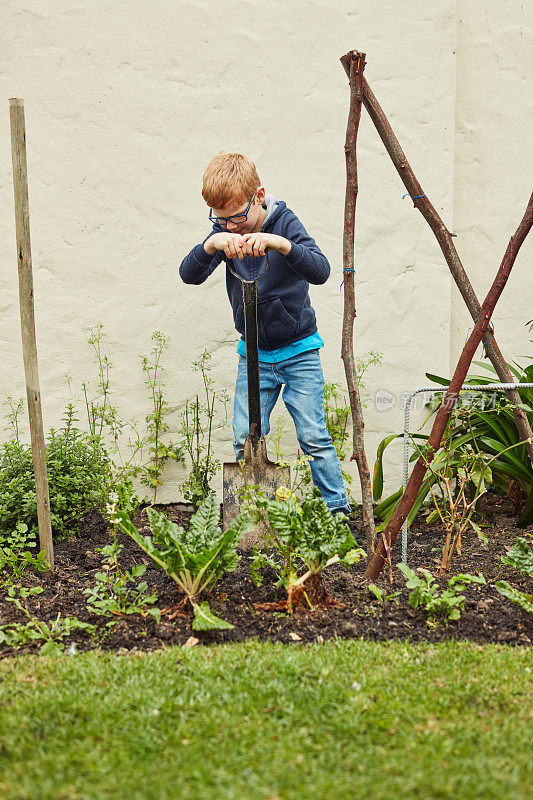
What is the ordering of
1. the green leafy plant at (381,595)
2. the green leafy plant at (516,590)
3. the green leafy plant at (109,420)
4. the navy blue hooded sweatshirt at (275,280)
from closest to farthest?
the green leafy plant at (516,590) → the green leafy plant at (381,595) → the navy blue hooded sweatshirt at (275,280) → the green leafy plant at (109,420)

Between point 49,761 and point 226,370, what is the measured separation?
2.80 metres

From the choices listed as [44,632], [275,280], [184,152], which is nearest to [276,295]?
[275,280]

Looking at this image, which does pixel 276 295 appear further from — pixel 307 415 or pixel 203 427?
pixel 203 427

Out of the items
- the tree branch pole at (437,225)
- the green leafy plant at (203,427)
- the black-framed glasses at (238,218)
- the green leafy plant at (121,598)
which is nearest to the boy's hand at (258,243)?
the black-framed glasses at (238,218)

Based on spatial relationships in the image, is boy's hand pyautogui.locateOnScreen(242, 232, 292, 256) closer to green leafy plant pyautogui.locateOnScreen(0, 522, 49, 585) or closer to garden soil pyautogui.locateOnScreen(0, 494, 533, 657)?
garden soil pyautogui.locateOnScreen(0, 494, 533, 657)

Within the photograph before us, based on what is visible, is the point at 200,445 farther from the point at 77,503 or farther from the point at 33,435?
the point at 33,435


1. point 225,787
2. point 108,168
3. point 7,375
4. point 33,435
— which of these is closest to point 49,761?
point 225,787

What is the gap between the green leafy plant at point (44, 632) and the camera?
86.6 inches

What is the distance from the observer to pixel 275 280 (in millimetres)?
3371

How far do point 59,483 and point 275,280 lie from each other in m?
1.49

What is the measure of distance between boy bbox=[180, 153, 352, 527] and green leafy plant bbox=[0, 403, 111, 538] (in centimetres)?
77

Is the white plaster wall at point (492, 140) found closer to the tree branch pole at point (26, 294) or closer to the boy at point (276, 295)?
the boy at point (276, 295)

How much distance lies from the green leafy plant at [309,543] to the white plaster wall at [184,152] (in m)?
1.62

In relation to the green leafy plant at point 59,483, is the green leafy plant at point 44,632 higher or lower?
lower
